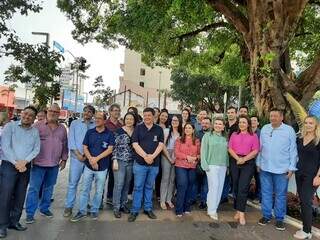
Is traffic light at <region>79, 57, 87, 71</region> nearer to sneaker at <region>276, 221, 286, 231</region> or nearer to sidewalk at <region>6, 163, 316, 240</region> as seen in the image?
sidewalk at <region>6, 163, 316, 240</region>

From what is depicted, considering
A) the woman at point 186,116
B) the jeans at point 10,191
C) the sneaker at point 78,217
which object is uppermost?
the woman at point 186,116

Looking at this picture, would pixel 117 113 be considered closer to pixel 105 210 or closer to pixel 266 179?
pixel 105 210

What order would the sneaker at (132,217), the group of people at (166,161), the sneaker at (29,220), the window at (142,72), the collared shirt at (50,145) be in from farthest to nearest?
1. the window at (142,72)
2. the sneaker at (132,217)
3. the collared shirt at (50,145)
4. the group of people at (166,161)
5. the sneaker at (29,220)

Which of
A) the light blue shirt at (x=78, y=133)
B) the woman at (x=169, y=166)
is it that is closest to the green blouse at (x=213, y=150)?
the woman at (x=169, y=166)

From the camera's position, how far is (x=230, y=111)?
9.55m

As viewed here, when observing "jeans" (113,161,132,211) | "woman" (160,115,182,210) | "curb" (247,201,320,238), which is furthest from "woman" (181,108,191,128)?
"curb" (247,201,320,238)

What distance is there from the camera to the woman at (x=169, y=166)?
8805 mm

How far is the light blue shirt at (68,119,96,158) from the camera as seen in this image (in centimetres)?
806

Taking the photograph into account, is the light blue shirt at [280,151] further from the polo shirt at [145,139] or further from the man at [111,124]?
the man at [111,124]

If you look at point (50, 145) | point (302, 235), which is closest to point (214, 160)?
point (302, 235)

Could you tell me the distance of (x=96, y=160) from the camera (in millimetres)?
7758

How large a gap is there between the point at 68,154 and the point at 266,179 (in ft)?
11.6

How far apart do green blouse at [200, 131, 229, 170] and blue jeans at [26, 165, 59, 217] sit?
8.56 ft

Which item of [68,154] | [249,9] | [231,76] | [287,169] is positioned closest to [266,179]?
[287,169]
